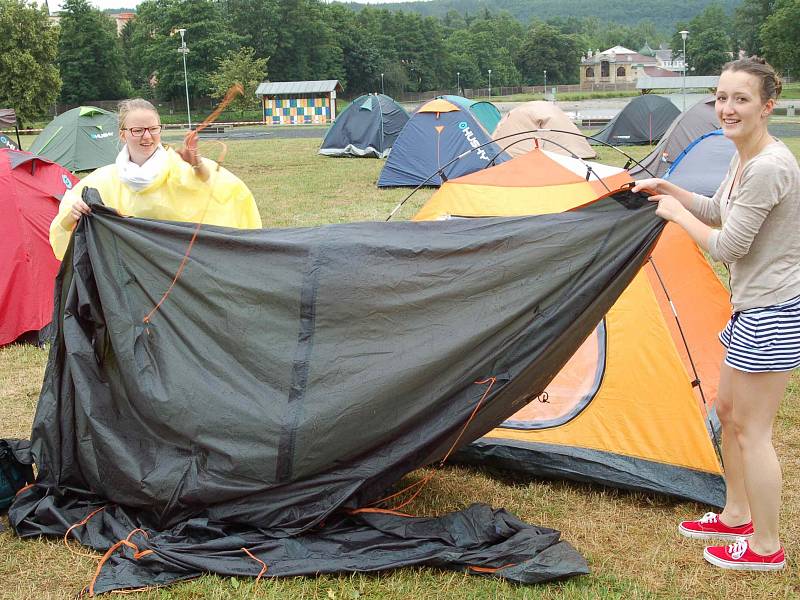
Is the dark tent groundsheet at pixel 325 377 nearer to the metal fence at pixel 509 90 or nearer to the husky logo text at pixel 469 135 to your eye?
the husky logo text at pixel 469 135

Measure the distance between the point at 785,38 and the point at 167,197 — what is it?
66329mm

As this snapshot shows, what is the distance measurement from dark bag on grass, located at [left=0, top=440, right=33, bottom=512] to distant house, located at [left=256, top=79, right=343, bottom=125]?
42084 millimetres

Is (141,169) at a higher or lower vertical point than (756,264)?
higher

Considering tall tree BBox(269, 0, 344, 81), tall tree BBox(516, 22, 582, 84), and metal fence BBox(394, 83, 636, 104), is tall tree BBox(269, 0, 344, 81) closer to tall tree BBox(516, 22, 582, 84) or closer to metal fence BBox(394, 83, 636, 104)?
metal fence BBox(394, 83, 636, 104)

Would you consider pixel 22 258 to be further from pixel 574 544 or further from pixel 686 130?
pixel 686 130

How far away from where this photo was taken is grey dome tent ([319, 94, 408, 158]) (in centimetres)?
2033

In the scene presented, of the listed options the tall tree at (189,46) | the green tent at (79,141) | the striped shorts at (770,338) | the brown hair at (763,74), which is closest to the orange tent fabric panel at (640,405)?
the striped shorts at (770,338)

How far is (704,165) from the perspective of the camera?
855 centimetres

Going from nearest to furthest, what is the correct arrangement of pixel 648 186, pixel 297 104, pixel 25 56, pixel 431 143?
1. pixel 648 186
2. pixel 431 143
3. pixel 25 56
4. pixel 297 104

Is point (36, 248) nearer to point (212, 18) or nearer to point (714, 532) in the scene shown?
point (714, 532)

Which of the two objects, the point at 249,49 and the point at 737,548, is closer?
the point at 737,548

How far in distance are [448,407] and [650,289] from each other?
1.45 meters

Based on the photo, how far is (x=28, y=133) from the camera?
35188 millimetres

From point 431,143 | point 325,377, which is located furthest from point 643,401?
point 431,143
